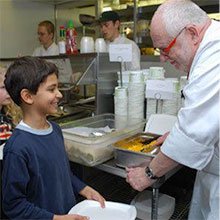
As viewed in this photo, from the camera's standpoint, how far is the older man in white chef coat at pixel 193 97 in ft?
2.56

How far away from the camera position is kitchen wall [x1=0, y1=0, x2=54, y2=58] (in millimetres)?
3363

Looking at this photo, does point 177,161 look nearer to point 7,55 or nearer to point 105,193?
point 105,193

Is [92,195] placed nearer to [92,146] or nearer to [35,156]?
[92,146]

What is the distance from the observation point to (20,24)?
3518 millimetres

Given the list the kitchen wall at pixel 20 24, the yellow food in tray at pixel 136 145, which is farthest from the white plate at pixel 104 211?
the kitchen wall at pixel 20 24

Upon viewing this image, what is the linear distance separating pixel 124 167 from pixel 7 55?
112 inches

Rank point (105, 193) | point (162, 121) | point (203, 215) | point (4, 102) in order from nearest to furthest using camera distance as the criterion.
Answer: point (203, 215)
point (162, 121)
point (4, 102)
point (105, 193)

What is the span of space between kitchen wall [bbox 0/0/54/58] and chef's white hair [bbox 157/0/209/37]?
2.92m

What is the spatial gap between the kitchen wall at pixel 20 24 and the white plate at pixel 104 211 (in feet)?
9.35

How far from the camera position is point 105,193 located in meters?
1.66

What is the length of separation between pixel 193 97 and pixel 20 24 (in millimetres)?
3235

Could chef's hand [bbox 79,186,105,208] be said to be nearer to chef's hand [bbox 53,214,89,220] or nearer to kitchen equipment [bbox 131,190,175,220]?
chef's hand [bbox 53,214,89,220]

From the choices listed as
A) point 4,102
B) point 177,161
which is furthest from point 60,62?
point 177,161

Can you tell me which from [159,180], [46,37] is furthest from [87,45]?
[46,37]
